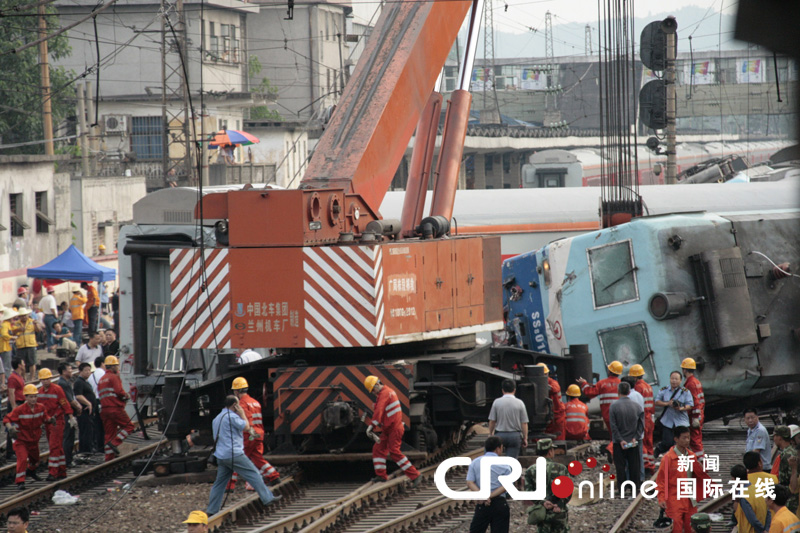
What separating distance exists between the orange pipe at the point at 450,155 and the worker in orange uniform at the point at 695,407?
12.1 ft

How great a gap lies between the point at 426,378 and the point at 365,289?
68.7 inches

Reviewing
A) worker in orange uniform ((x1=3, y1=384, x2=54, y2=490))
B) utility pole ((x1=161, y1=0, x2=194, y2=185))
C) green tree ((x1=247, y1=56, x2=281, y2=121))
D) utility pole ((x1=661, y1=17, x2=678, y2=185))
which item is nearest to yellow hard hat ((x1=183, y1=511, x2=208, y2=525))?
worker in orange uniform ((x1=3, y1=384, x2=54, y2=490))

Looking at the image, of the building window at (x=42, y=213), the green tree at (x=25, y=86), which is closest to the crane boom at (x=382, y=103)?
the building window at (x=42, y=213)

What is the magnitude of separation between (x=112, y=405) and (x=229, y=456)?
4.61 meters

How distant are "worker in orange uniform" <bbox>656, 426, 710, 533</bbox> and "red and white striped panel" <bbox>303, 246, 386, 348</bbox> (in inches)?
139

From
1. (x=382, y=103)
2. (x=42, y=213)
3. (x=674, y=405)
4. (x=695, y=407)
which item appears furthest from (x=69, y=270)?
(x=695, y=407)

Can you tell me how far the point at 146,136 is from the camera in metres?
49.5

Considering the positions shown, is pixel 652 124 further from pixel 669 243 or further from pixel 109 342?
pixel 109 342

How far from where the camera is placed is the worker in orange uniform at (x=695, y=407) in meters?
13.0

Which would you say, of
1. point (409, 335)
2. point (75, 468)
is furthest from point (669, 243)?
point (75, 468)

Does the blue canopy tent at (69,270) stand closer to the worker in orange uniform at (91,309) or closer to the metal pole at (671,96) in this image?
the worker in orange uniform at (91,309)

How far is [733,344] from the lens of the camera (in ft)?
46.4

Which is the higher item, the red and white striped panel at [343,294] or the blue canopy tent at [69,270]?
the blue canopy tent at [69,270]

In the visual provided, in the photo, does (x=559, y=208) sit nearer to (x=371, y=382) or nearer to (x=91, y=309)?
(x=91, y=309)
